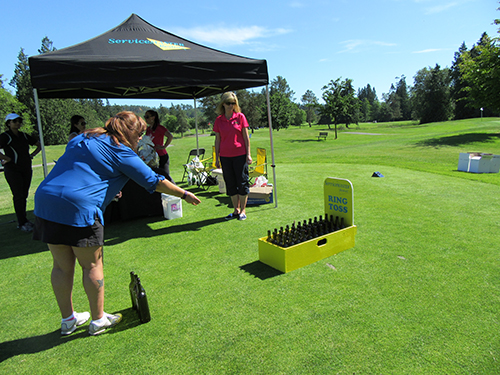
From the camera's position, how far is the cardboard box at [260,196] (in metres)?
6.39

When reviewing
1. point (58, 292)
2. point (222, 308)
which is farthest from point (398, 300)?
point (58, 292)

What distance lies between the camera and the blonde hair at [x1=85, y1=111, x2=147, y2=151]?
229 centimetres

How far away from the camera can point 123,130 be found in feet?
7.63

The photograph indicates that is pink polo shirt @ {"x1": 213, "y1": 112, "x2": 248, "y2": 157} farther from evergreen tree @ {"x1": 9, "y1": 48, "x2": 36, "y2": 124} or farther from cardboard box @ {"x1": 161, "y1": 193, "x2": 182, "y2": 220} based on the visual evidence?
evergreen tree @ {"x1": 9, "y1": 48, "x2": 36, "y2": 124}

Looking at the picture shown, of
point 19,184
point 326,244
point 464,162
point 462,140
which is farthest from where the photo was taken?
point 462,140

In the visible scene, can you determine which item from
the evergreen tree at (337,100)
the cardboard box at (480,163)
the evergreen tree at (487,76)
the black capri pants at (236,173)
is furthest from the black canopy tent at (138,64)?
the evergreen tree at (337,100)

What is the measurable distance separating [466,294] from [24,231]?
6.61m

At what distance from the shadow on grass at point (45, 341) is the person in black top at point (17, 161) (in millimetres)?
3583

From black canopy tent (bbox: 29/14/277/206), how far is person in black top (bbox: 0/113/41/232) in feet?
2.55

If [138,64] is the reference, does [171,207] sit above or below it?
below

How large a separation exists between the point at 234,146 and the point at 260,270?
8.04 feet

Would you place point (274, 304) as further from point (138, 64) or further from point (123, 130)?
point (138, 64)

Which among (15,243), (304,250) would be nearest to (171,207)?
(15,243)

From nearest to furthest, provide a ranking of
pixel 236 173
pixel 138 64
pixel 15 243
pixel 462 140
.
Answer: pixel 138 64
pixel 15 243
pixel 236 173
pixel 462 140
